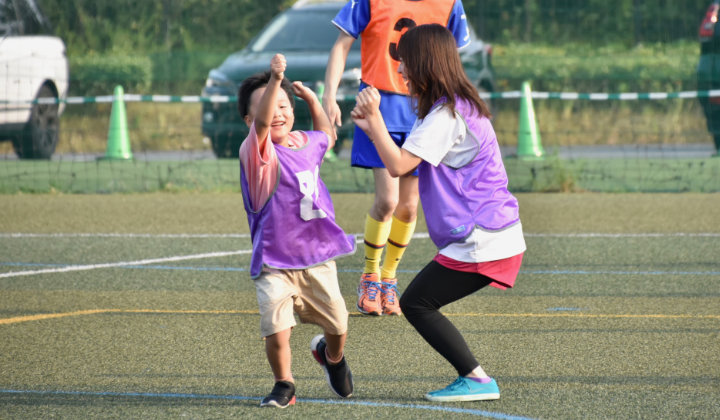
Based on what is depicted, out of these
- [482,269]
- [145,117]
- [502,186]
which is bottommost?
[145,117]

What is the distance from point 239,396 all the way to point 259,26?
18.8 metres

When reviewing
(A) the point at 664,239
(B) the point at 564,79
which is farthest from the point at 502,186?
(B) the point at 564,79

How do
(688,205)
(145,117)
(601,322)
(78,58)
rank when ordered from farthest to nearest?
(78,58) → (145,117) → (688,205) → (601,322)

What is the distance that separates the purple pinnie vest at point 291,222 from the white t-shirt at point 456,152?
16.4 inches

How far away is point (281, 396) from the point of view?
399cm

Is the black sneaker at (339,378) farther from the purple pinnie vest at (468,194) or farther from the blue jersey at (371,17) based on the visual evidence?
the blue jersey at (371,17)

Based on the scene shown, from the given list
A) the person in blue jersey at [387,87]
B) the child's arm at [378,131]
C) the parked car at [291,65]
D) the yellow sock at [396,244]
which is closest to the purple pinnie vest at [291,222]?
the child's arm at [378,131]

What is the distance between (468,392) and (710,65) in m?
11.7

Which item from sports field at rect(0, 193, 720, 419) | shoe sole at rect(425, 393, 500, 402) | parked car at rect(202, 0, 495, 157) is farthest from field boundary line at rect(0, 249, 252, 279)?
parked car at rect(202, 0, 495, 157)

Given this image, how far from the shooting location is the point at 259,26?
22.4 metres

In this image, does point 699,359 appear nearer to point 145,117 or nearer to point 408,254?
point 408,254

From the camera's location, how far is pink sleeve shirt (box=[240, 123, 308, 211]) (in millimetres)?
3945

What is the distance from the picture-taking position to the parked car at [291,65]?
13492mm

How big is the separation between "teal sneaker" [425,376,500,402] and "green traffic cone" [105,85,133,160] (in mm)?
10368
